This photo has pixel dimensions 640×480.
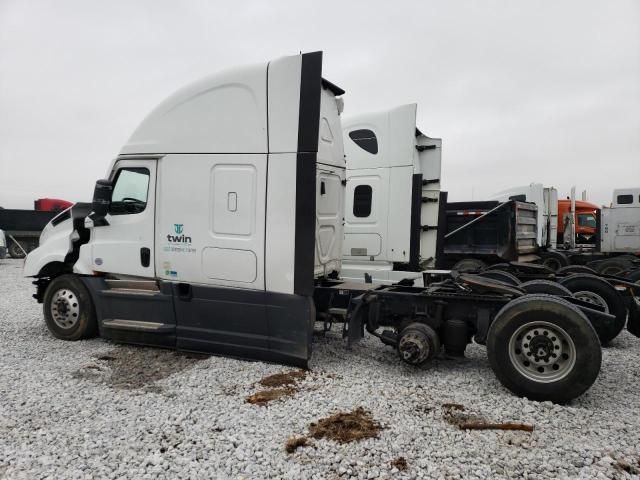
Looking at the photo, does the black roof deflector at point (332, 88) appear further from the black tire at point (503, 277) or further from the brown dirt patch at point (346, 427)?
the brown dirt patch at point (346, 427)

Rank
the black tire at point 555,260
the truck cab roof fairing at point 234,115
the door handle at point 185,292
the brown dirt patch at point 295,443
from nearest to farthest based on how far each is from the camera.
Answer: the brown dirt patch at point 295,443 → the truck cab roof fairing at point 234,115 → the door handle at point 185,292 → the black tire at point 555,260

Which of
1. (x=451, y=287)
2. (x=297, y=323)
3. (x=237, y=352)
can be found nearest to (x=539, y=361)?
(x=451, y=287)

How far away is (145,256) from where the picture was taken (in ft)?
19.0

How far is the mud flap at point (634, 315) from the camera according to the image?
6.34m

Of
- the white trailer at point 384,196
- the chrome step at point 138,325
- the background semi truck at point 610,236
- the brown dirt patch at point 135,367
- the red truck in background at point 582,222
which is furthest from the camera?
the red truck in background at point 582,222

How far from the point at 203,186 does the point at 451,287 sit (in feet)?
10.6

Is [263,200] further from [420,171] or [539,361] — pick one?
[420,171]

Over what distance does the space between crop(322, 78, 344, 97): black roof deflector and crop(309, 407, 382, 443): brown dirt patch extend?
4011 mm

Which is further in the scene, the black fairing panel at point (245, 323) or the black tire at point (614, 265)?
the black tire at point (614, 265)

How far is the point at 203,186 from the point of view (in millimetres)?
5449

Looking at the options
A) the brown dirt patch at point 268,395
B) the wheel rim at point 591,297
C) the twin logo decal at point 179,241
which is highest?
the twin logo decal at point 179,241

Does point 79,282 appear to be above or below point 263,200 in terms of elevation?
below

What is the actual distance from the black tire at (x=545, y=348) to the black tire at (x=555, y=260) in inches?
442

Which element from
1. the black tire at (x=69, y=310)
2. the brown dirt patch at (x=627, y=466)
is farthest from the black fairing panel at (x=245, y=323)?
the brown dirt patch at (x=627, y=466)
